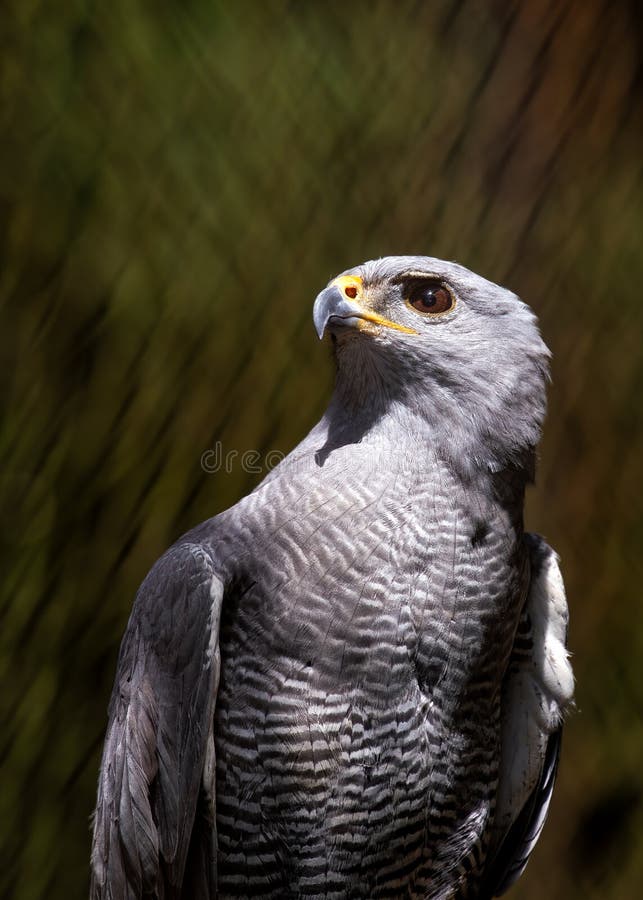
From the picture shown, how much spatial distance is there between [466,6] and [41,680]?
2.58 m

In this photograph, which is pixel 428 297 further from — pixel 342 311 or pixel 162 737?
pixel 162 737

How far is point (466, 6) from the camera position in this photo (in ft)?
10.4

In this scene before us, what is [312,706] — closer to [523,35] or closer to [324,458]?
[324,458]

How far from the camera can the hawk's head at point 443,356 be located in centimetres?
188

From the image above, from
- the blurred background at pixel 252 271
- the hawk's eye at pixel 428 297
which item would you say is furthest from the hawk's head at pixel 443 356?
the blurred background at pixel 252 271

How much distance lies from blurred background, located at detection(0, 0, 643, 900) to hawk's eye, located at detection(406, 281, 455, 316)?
1.14 metres

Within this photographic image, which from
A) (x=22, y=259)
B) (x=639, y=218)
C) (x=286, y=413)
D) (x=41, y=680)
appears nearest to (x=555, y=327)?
(x=639, y=218)

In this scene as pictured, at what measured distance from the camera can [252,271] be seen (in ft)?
9.80

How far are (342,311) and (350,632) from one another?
2.01 feet

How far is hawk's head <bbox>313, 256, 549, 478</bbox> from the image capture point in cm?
188

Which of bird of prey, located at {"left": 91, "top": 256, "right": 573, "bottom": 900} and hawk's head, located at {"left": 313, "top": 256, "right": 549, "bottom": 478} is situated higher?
hawk's head, located at {"left": 313, "top": 256, "right": 549, "bottom": 478}

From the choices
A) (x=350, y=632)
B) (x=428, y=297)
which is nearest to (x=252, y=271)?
(x=428, y=297)

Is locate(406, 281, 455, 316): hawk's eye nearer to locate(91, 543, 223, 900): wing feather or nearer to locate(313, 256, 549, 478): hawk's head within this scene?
locate(313, 256, 549, 478): hawk's head

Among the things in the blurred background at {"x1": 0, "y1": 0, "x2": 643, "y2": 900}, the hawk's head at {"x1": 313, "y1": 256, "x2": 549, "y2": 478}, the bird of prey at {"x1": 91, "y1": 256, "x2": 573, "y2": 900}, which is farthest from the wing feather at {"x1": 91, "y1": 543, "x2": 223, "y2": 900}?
the blurred background at {"x1": 0, "y1": 0, "x2": 643, "y2": 900}
